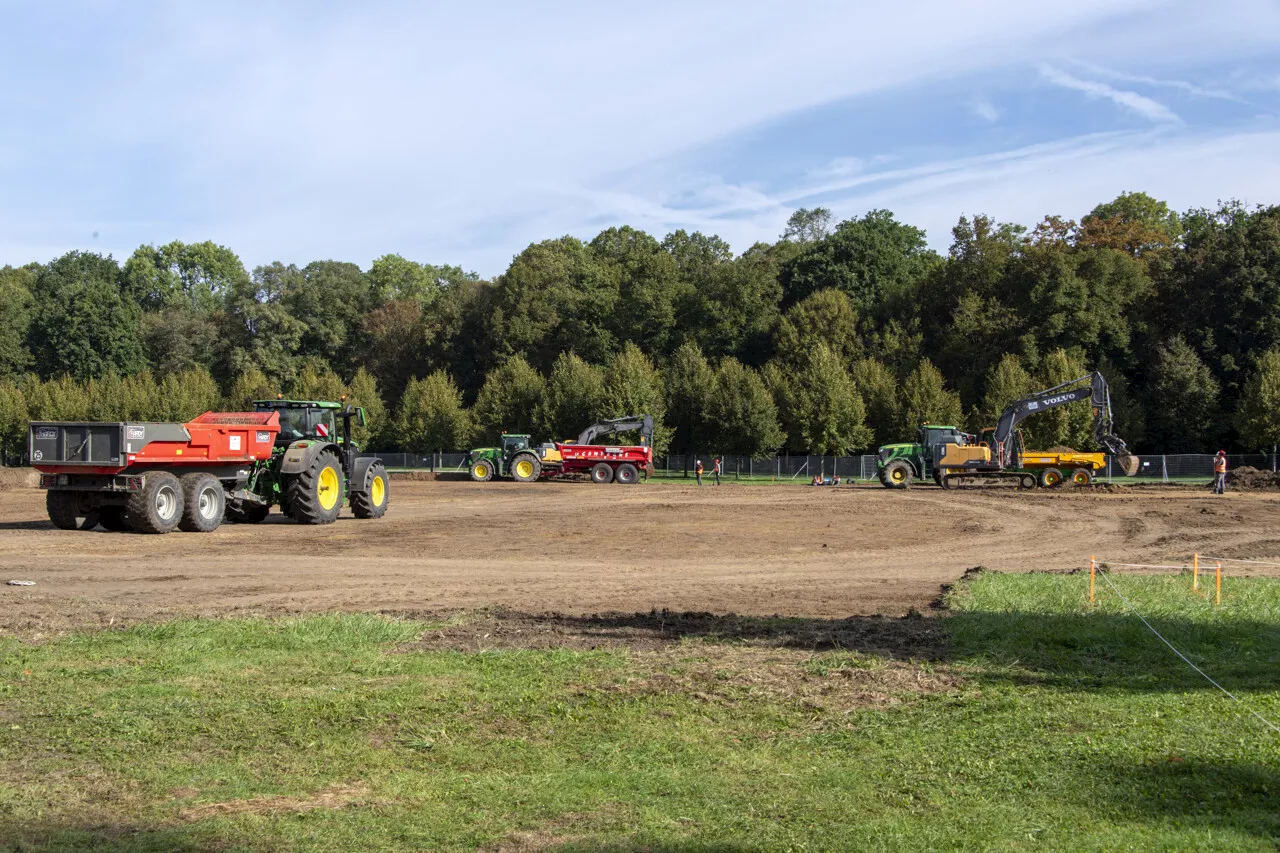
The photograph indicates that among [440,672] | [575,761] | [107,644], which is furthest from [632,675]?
[107,644]

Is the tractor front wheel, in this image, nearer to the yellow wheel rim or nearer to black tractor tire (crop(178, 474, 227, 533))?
the yellow wheel rim

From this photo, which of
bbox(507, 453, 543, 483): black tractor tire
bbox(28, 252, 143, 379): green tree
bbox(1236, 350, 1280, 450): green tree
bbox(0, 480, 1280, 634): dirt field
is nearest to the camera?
bbox(0, 480, 1280, 634): dirt field

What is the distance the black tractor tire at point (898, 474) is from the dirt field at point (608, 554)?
27.5 ft

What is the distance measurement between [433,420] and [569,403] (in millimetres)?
10670

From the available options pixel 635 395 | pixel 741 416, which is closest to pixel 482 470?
pixel 635 395

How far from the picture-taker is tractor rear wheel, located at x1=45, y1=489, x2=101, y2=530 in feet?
77.2

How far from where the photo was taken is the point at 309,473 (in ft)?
84.1

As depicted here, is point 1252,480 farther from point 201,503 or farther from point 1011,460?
point 201,503

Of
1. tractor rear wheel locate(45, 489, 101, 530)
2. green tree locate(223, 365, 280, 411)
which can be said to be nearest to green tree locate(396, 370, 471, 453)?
green tree locate(223, 365, 280, 411)

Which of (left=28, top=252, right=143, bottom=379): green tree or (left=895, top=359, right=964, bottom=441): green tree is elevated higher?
(left=28, top=252, right=143, bottom=379): green tree

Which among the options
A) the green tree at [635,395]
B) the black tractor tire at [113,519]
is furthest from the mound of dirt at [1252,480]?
the black tractor tire at [113,519]

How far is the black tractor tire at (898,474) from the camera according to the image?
4534 centimetres

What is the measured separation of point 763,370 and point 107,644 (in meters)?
57.6

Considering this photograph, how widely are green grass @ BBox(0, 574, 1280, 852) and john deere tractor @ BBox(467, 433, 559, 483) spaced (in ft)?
134
